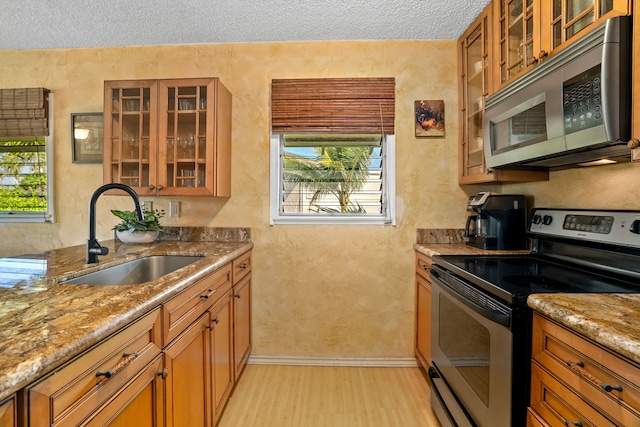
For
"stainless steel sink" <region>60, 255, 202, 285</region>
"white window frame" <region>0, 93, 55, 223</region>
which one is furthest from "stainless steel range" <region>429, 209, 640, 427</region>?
"white window frame" <region>0, 93, 55, 223</region>

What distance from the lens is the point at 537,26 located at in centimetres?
140

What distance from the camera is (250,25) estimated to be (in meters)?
2.08

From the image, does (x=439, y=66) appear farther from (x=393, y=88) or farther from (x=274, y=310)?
Answer: (x=274, y=310)

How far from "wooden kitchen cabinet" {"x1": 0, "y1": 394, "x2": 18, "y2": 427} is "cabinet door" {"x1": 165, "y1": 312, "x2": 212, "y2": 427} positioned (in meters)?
0.53

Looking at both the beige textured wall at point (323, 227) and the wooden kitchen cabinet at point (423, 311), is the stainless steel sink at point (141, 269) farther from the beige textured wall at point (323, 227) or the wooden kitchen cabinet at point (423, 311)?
the wooden kitchen cabinet at point (423, 311)

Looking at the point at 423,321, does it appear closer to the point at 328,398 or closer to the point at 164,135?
the point at 328,398

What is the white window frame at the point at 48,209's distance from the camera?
2355 millimetres

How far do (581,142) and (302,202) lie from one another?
1.68m

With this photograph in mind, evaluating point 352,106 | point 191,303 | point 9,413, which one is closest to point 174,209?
point 191,303

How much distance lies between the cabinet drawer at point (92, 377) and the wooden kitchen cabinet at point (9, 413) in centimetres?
2

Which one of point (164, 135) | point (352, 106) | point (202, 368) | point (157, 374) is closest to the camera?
point (157, 374)

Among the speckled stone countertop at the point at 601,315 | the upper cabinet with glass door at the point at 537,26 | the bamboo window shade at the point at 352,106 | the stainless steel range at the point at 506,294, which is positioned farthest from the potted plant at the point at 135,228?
the upper cabinet with glass door at the point at 537,26

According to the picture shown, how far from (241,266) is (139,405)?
45.1 inches

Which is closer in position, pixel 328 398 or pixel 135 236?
pixel 328 398
